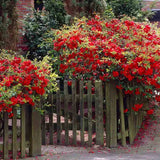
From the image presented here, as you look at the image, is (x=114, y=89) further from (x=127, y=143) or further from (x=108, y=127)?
(x=127, y=143)

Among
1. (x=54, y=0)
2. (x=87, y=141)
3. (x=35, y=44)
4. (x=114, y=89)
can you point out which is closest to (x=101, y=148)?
(x=87, y=141)

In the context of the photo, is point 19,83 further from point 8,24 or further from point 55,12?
point 55,12

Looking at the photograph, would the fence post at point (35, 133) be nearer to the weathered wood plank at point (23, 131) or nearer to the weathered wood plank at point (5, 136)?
the weathered wood plank at point (23, 131)

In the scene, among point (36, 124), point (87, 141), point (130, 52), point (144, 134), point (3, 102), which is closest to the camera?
point (3, 102)

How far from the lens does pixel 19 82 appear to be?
4.61m

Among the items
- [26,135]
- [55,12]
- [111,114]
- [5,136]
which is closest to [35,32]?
[55,12]

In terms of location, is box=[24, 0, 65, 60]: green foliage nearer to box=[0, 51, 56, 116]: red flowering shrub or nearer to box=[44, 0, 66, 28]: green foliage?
box=[44, 0, 66, 28]: green foliage

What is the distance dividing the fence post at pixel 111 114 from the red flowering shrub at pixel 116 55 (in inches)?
5.9

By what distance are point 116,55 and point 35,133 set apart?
1.92 meters

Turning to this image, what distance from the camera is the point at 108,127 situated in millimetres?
5727

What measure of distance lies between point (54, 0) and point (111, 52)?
4.28 m

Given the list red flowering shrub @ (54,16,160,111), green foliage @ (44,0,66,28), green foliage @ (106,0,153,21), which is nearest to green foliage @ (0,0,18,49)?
red flowering shrub @ (54,16,160,111)

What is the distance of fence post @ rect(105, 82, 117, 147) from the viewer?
5707 millimetres

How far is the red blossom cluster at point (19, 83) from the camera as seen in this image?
4406 mm
